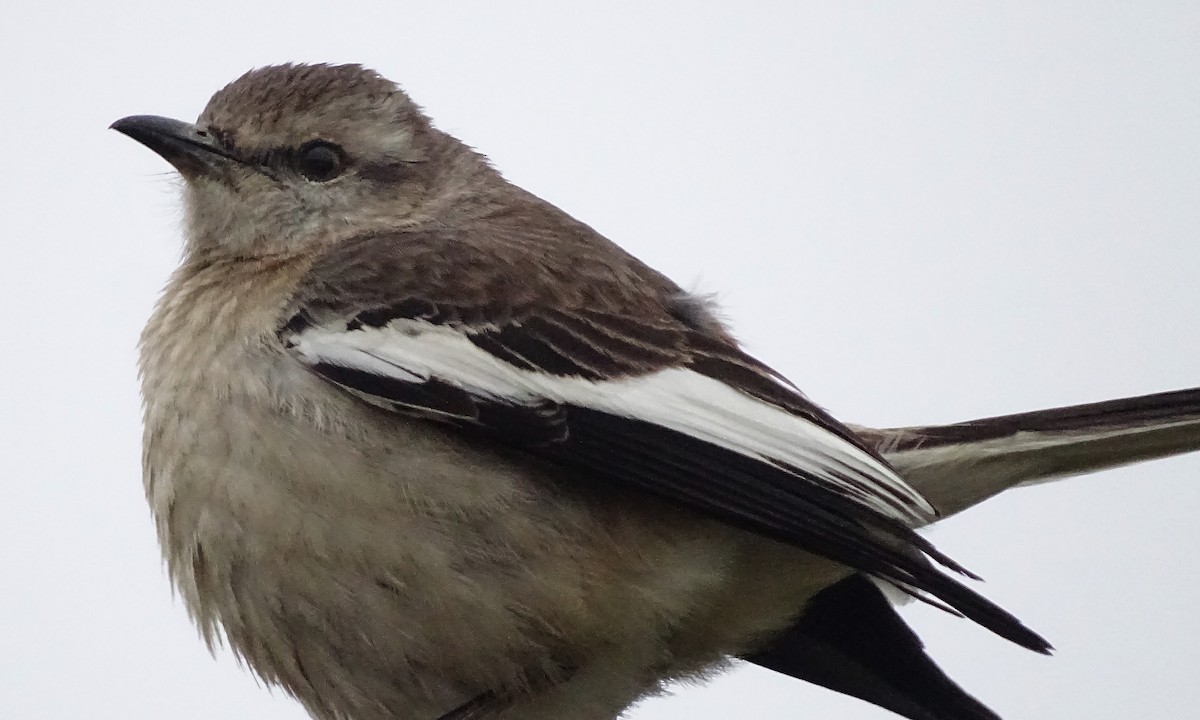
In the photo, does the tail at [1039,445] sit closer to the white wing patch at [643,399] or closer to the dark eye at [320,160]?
the white wing patch at [643,399]

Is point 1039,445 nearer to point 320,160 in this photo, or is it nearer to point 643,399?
point 643,399

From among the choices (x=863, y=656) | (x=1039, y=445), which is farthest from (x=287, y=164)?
(x=1039, y=445)

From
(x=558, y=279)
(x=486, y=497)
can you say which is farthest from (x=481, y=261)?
(x=486, y=497)

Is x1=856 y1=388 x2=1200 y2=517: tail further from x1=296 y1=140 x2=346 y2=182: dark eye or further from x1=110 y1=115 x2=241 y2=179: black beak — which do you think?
x1=110 y1=115 x2=241 y2=179: black beak

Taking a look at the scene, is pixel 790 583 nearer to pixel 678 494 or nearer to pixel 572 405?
pixel 678 494

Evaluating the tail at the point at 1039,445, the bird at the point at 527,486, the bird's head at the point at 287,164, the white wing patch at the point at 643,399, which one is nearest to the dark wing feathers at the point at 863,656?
the bird at the point at 527,486

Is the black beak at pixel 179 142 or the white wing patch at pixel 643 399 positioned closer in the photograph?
the white wing patch at pixel 643 399
